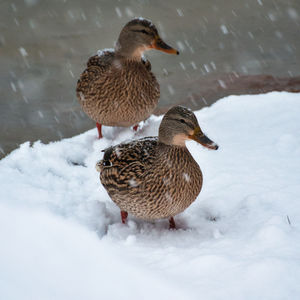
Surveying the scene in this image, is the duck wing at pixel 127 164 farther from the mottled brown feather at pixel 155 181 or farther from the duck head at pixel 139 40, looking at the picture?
the duck head at pixel 139 40

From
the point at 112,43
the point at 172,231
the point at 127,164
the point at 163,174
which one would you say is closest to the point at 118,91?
the point at 127,164

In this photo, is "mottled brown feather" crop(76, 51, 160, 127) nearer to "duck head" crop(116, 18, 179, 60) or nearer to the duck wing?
"duck head" crop(116, 18, 179, 60)

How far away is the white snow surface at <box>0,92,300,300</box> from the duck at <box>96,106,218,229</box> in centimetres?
19

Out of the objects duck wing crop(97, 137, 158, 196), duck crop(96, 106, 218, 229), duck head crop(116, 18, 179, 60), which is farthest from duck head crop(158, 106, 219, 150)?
duck head crop(116, 18, 179, 60)

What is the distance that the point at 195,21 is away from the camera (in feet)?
23.2

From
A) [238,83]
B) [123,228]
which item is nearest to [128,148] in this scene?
[123,228]

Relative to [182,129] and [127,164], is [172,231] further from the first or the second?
[182,129]

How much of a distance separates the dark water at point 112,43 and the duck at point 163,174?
226cm

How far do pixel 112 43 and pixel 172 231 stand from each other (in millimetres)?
4255

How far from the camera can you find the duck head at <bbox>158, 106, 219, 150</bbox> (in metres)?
2.62

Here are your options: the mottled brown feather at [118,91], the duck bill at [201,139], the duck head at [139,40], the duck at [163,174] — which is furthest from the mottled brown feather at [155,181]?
the duck head at [139,40]

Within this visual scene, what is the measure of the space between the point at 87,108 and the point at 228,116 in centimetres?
124

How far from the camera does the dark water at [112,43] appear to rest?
529 cm

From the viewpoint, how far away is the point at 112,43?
6.50 metres
